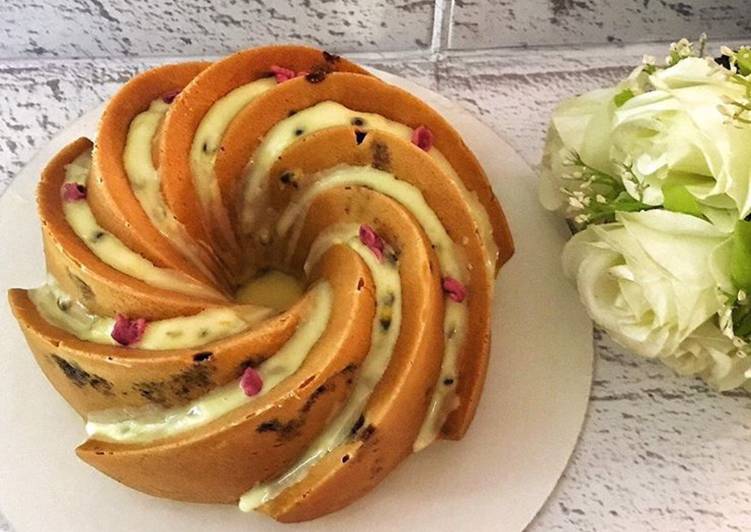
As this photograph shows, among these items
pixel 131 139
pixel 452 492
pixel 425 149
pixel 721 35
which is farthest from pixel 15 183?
pixel 721 35

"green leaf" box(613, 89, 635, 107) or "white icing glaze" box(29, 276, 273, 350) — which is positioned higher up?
"green leaf" box(613, 89, 635, 107)

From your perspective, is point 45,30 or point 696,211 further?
point 45,30

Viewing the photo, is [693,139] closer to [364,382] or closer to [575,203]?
[575,203]

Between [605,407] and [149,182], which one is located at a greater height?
[149,182]

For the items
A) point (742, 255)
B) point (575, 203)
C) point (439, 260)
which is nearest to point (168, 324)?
point (439, 260)

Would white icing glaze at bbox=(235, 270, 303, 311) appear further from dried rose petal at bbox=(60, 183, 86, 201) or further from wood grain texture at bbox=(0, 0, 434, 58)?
wood grain texture at bbox=(0, 0, 434, 58)

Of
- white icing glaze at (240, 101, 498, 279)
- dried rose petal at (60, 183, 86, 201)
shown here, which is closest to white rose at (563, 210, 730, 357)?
white icing glaze at (240, 101, 498, 279)

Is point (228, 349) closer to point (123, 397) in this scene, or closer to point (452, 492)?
point (123, 397)
